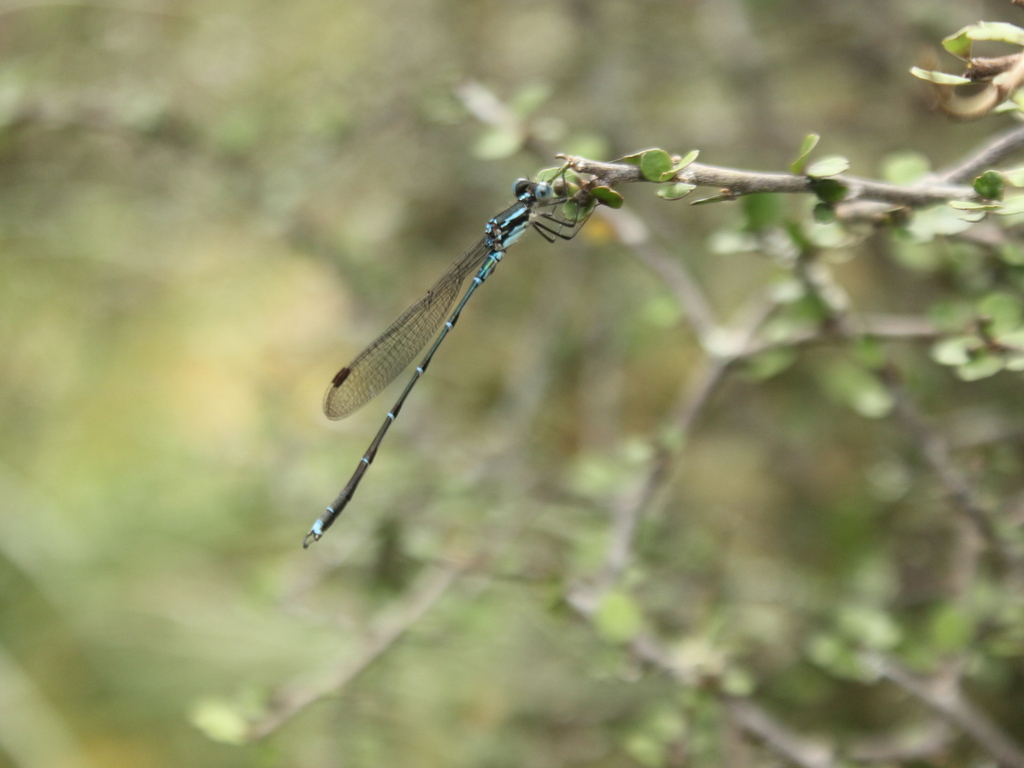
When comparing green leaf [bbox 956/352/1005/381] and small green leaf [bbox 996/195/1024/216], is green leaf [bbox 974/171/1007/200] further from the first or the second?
green leaf [bbox 956/352/1005/381]

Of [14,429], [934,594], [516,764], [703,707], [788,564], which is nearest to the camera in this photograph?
[703,707]

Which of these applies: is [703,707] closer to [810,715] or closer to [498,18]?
[810,715]

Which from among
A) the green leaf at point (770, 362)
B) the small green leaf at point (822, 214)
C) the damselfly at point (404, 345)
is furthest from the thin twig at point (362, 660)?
the small green leaf at point (822, 214)

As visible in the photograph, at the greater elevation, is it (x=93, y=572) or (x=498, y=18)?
(x=498, y=18)

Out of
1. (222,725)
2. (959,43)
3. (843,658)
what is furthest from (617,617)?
(959,43)

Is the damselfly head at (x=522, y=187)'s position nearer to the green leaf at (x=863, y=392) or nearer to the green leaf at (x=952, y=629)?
the green leaf at (x=863, y=392)

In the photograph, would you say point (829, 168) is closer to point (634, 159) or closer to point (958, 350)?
point (634, 159)

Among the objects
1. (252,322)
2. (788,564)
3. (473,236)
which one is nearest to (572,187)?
(788,564)
